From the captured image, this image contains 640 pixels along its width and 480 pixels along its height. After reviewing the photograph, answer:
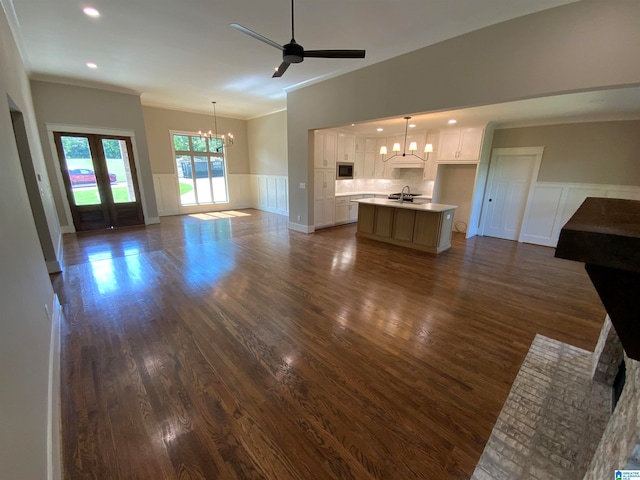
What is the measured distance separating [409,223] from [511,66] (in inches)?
115

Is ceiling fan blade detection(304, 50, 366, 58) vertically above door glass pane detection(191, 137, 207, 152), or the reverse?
ceiling fan blade detection(304, 50, 366, 58)

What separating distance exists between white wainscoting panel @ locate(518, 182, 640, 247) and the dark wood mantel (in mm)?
5697

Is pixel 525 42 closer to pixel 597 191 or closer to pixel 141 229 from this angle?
pixel 597 191

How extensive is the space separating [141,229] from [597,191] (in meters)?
10.3

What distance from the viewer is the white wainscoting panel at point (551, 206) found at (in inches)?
208

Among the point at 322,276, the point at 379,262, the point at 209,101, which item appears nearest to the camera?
the point at 322,276

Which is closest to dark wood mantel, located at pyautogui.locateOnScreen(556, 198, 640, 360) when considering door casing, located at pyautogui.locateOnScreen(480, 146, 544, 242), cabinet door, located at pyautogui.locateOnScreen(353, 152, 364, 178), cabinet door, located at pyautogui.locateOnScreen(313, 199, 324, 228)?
cabinet door, located at pyautogui.locateOnScreen(313, 199, 324, 228)

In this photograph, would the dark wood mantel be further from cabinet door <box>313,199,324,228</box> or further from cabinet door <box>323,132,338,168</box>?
cabinet door <box>323,132,338,168</box>

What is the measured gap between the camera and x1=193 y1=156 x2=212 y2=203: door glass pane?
868 centimetres

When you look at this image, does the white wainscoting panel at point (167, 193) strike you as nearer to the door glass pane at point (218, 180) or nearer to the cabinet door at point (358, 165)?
the door glass pane at point (218, 180)

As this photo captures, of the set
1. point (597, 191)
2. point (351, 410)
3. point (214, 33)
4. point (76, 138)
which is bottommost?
point (351, 410)

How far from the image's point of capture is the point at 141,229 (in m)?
6.59

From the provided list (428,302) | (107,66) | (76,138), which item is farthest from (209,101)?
(428,302)

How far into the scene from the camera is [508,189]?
6.25 metres
